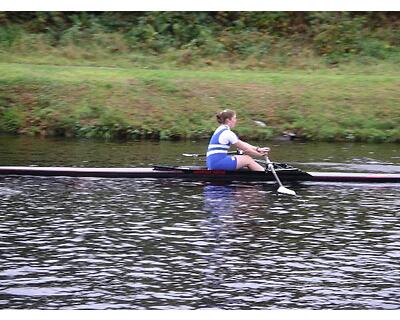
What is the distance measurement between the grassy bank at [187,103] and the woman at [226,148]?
27.5 feet

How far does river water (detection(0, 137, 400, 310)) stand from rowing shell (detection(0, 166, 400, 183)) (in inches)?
10.2

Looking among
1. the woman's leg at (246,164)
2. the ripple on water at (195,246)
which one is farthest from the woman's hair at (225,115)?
the ripple on water at (195,246)

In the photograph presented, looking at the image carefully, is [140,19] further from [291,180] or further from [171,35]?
[291,180]

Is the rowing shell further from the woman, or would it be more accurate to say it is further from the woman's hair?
the woman's hair

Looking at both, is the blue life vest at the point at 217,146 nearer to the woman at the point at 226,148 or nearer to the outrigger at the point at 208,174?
the woman at the point at 226,148

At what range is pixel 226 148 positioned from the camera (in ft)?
61.8

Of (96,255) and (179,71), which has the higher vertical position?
(179,71)

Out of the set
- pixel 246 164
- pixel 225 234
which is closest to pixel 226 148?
pixel 246 164

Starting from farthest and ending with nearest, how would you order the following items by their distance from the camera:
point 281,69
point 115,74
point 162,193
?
point 281,69, point 115,74, point 162,193

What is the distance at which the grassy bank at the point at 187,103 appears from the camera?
90.4ft

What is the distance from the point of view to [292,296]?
34.8ft

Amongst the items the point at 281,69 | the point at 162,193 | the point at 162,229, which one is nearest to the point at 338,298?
the point at 162,229
